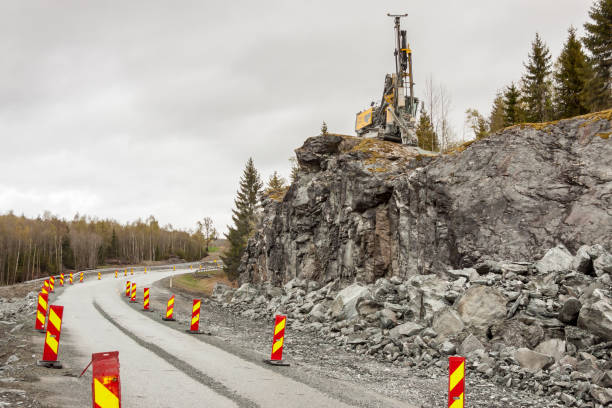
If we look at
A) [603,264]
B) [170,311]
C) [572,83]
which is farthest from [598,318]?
[572,83]

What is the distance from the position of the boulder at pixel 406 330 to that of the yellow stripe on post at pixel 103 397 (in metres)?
9.53

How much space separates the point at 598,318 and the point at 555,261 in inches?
159

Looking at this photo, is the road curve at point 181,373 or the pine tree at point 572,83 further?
the pine tree at point 572,83

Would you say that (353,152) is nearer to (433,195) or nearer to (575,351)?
(433,195)

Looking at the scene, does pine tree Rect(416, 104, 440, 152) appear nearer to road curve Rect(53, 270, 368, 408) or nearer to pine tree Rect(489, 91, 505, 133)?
pine tree Rect(489, 91, 505, 133)

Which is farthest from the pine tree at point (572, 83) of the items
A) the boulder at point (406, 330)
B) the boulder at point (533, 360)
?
the boulder at point (533, 360)

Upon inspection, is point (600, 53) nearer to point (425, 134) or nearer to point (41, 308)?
point (425, 134)

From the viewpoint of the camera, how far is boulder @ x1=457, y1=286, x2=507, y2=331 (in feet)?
38.7

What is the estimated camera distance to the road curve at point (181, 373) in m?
7.49

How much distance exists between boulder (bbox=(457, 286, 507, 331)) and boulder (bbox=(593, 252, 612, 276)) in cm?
261

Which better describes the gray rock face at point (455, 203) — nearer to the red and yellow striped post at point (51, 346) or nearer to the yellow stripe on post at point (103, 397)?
the yellow stripe on post at point (103, 397)

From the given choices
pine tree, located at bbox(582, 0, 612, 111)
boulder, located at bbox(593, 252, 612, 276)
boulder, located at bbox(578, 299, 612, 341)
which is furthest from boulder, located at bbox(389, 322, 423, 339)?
pine tree, located at bbox(582, 0, 612, 111)

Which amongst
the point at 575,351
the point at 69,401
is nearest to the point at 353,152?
the point at 575,351

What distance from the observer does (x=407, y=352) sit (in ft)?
39.5
